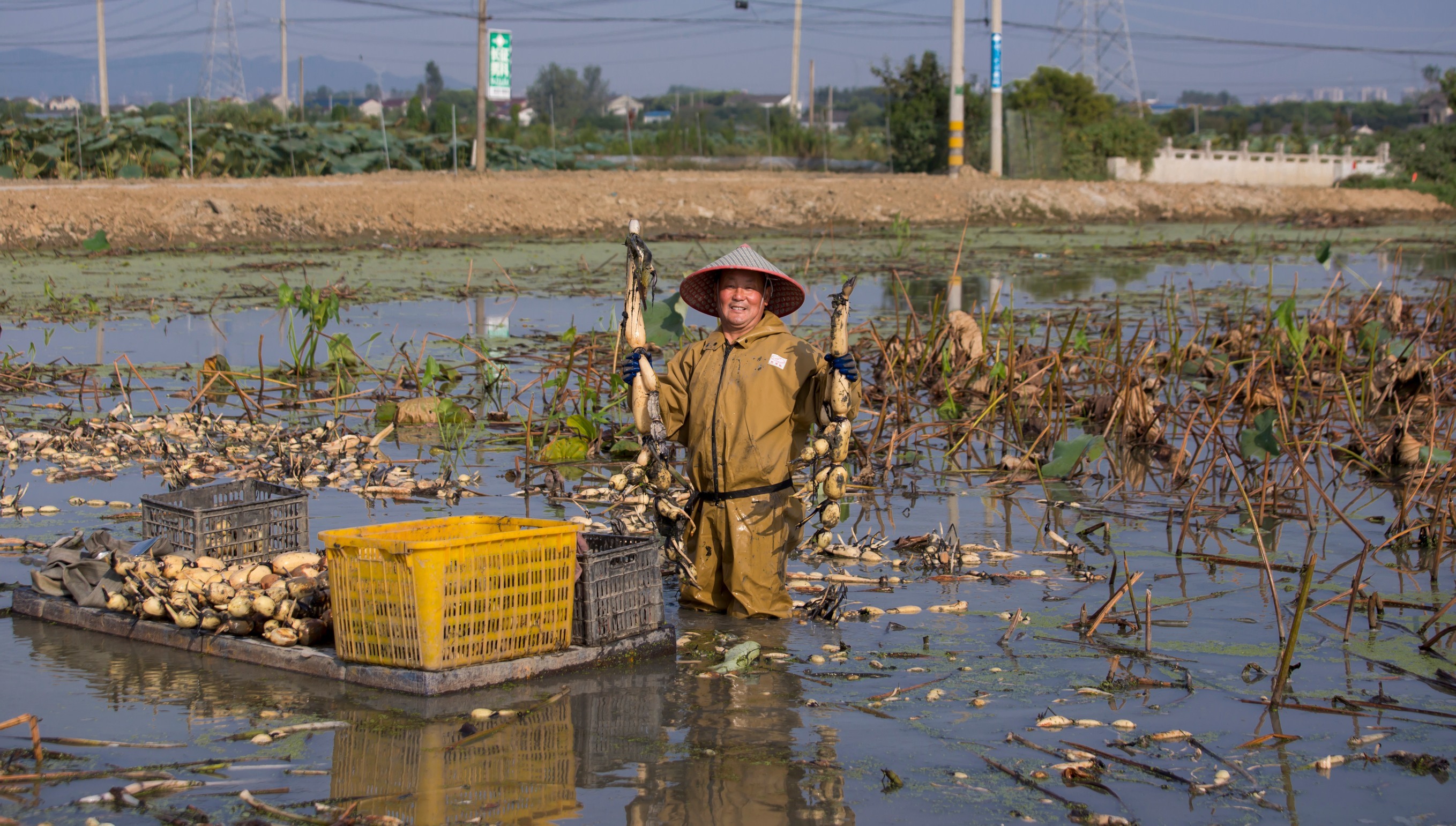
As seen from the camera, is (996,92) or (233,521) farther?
(996,92)

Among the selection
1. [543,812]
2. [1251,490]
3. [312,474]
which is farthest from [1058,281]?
[543,812]

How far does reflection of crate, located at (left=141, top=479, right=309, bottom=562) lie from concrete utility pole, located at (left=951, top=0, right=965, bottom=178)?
25.9 metres

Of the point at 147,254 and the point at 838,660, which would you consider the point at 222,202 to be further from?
the point at 838,660

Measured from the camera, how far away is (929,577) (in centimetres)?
536

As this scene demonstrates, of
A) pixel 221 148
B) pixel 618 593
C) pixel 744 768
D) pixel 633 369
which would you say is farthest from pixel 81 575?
pixel 221 148

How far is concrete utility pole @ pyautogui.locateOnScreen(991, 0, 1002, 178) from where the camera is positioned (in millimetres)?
29828

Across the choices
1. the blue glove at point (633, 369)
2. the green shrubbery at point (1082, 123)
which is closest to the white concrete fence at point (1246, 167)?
the green shrubbery at point (1082, 123)

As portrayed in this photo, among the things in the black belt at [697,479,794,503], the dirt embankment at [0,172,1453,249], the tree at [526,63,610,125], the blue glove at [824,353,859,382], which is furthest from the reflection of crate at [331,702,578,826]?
the tree at [526,63,610,125]

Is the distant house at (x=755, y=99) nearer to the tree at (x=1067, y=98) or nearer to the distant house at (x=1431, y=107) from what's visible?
the distant house at (x=1431, y=107)

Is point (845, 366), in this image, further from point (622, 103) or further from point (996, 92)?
point (622, 103)

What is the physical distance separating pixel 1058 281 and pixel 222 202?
12146 mm

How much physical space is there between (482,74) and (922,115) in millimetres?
12497

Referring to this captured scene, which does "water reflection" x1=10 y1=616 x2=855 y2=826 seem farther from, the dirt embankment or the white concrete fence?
the white concrete fence

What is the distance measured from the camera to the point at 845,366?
4488 mm
